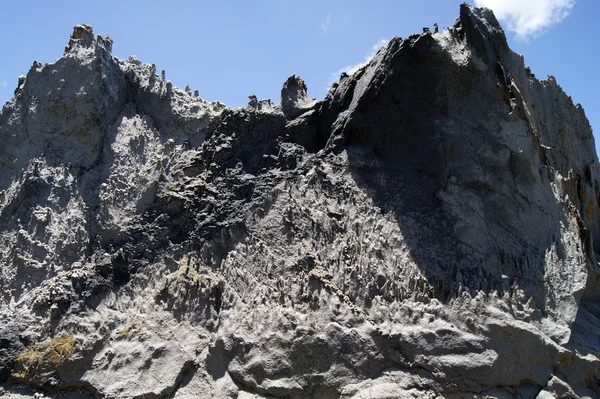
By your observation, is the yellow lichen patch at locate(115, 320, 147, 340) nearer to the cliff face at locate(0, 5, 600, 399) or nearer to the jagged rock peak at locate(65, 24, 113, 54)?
the cliff face at locate(0, 5, 600, 399)

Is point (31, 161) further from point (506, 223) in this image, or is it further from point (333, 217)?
point (506, 223)

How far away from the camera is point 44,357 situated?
5570mm

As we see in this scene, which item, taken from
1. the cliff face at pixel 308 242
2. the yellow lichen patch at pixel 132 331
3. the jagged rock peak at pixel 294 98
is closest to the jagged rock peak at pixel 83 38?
the cliff face at pixel 308 242

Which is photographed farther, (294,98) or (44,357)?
(294,98)

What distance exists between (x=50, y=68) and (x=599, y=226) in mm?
7118

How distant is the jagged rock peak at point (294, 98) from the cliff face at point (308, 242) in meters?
0.03

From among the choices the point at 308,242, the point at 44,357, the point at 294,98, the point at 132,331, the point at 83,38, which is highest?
the point at 83,38

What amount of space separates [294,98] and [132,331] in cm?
303

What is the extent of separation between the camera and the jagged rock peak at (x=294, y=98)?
21.9 ft

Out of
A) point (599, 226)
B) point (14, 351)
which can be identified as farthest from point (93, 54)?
point (599, 226)

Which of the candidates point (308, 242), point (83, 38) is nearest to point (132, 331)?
point (308, 242)

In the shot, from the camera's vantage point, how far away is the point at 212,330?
18.3 feet

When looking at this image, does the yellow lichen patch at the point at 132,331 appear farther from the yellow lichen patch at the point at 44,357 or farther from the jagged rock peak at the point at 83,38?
the jagged rock peak at the point at 83,38

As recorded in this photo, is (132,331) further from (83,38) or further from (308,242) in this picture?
(83,38)
